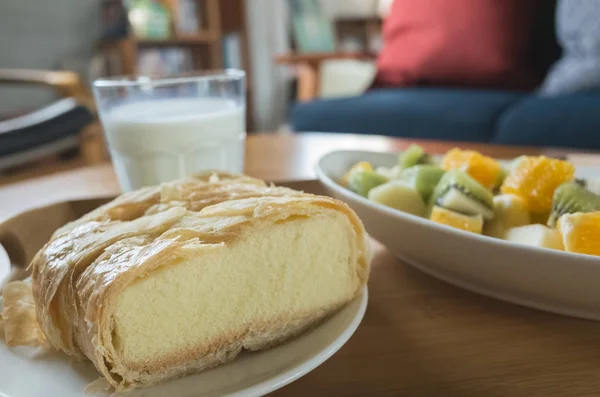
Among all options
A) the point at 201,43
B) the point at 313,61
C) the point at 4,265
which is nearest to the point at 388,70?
the point at 313,61

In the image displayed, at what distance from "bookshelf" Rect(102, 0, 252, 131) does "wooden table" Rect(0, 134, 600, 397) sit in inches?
110

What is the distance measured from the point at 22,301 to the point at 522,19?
79.8 inches

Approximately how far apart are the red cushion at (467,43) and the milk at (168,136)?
1.38 meters

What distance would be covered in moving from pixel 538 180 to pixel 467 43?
5.24ft

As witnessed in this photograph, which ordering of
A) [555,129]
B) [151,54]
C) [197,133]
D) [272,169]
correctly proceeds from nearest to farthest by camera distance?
[197,133]
[272,169]
[555,129]
[151,54]

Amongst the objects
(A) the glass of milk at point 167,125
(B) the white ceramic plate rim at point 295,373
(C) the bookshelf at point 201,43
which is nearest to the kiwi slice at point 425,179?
(B) the white ceramic plate rim at point 295,373

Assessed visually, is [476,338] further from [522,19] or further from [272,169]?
[522,19]

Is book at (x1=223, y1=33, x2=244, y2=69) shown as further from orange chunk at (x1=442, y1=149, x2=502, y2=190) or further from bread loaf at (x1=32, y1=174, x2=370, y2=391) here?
bread loaf at (x1=32, y1=174, x2=370, y2=391)

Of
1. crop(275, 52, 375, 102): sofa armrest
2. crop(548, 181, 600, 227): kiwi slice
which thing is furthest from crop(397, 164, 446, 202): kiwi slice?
crop(275, 52, 375, 102): sofa armrest

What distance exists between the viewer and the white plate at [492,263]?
15.6 inches

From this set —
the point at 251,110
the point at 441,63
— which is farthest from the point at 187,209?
the point at 251,110

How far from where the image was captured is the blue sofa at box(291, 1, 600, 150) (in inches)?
59.3

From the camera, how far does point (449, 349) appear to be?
0.42m

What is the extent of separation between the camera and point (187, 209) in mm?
463
